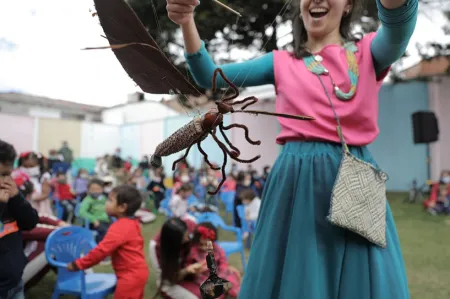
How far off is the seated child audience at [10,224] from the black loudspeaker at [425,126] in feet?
17.1

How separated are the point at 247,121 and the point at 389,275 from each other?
1.65 feet

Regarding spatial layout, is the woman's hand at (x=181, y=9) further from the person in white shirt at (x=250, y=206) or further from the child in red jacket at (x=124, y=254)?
the person in white shirt at (x=250, y=206)

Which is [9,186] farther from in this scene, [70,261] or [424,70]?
[424,70]

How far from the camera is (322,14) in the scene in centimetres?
111

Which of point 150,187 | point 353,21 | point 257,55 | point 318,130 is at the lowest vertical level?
point 150,187

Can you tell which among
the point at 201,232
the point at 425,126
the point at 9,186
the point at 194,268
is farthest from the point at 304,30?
the point at 425,126

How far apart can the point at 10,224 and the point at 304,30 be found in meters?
1.64

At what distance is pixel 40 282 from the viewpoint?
317 centimetres

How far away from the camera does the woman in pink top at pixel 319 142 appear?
0.94m

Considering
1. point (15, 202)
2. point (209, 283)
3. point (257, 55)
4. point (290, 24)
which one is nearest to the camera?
point (209, 283)

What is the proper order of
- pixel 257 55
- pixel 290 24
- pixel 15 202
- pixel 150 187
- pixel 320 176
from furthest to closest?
pixel 150 187
pixel 15 202
pixel 290 24
pixel 257 55
pixel 320 176

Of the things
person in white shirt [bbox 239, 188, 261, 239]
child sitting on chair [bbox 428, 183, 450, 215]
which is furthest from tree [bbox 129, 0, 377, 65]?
child sitting on chair [bbox 428, 183, 450, 215]

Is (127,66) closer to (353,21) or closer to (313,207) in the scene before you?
(313,207)

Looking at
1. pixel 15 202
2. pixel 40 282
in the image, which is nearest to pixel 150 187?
pixel 40 282
